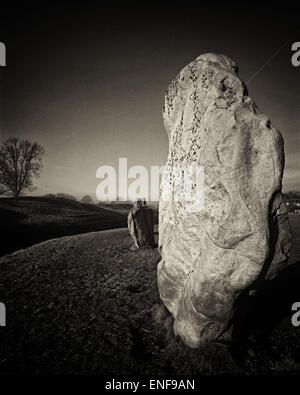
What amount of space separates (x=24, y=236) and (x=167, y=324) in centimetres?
1306

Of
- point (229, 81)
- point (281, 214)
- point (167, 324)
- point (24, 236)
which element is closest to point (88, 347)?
point (167, 324)

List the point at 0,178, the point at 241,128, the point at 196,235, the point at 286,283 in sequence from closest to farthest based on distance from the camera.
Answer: the point at 241,128, the point at 196,235, the point at 286,283, the point at 0,178

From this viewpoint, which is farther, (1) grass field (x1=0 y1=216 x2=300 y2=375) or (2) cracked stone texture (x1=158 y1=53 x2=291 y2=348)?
(1) grass field (x1=0 y1=216 x2=300 y2=375)

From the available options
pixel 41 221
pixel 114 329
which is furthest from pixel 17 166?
pixel 114 329

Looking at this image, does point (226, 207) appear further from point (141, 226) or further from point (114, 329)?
point (141, 226)

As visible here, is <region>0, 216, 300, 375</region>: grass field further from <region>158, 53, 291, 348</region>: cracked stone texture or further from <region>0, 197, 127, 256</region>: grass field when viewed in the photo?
<region>0, 197, 127, 256</region>: grass field

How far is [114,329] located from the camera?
4.16 metres

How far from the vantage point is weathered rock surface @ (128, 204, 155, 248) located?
9.48 meters

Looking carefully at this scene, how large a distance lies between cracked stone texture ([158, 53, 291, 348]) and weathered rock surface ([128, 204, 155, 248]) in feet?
18.3

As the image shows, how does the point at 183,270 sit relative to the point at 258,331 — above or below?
above

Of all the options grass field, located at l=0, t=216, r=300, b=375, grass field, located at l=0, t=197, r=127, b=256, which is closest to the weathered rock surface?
grass field, located at l=0, t=216, r=300, b=375

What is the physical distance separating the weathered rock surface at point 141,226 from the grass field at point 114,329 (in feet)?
7.22

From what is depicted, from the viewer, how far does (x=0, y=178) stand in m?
27.3
